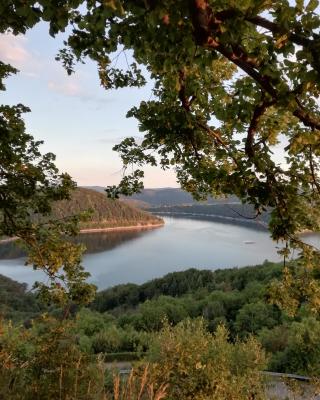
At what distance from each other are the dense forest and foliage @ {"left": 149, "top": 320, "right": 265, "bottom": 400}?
146 cm

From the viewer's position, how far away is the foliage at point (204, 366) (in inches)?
508

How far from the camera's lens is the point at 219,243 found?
134 metres

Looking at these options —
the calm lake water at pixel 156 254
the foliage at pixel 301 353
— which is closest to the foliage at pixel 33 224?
the foliage at pixel 301 353

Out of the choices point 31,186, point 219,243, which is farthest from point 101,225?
point 31,186

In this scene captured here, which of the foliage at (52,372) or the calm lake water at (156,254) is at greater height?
the foliage at (52,372)

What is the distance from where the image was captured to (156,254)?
388 feet

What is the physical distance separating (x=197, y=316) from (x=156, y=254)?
2925 inches

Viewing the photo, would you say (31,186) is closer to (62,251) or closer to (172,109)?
(62,251)

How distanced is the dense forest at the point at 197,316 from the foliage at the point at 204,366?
4.79 feet

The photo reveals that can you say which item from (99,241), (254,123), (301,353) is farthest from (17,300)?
(99,241)

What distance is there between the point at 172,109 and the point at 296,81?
2892mm

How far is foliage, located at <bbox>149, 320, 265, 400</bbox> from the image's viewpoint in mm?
12914

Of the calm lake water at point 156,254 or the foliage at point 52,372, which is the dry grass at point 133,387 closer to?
the foliage at point 52,372

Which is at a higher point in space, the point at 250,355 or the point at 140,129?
the point at 140,129
